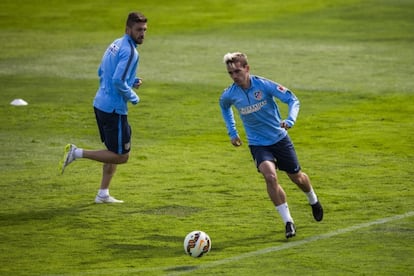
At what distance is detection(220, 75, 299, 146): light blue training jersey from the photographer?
1362 cm

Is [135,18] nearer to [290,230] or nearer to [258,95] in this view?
[258,95]

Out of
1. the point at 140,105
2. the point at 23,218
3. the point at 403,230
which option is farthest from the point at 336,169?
the point at 140,105

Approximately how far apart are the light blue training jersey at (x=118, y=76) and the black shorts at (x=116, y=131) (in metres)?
0.08

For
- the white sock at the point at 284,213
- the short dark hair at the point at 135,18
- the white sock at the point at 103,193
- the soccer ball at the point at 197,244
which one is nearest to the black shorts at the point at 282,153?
the white sock at the point at 284,213

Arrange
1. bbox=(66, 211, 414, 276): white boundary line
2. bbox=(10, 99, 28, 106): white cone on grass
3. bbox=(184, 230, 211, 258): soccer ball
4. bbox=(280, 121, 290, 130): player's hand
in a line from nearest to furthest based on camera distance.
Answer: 1. bbox=(66, 211, 414, 276): white boundary line
2. bbox=(184, 230, 211, 258): soccer ball
3. bbox=(280, 121, 290, 130): player's hand
4. bbox=(10, 99, 28, 106): white cone on grass

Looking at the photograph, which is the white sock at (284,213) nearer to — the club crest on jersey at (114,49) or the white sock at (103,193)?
the white sock at (103,193)

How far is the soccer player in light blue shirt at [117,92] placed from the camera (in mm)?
14930

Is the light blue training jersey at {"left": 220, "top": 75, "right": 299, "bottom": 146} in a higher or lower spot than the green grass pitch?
higher

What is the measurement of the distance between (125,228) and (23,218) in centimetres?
149

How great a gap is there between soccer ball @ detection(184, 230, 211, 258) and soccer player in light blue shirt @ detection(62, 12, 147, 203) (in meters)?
2.94

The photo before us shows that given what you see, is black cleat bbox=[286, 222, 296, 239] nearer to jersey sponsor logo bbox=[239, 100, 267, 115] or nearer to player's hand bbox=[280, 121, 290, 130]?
player's hand bbox=[280, 121, 290, 130]

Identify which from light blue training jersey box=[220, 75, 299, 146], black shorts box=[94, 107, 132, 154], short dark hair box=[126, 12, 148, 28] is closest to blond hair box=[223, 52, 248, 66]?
light blue training jersey box=[220, 75, 299, 146]

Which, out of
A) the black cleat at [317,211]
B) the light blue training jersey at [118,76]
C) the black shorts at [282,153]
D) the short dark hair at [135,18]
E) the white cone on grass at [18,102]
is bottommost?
the white cone on grass at [18,102]

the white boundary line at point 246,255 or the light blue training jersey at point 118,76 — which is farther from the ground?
the light blue training jersey at point 118,76
